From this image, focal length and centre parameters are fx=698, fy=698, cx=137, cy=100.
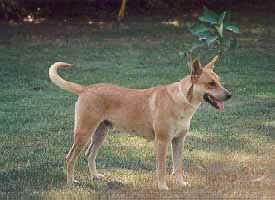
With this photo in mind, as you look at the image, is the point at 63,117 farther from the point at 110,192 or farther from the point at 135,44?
the point at 135,44

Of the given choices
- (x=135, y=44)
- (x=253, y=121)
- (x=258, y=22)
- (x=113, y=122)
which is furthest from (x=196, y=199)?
(x=258, y=22)

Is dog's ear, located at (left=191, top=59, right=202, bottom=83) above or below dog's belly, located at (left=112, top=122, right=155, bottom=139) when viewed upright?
above

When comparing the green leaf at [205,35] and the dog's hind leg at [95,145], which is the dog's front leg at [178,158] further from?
the green leaf at [205,35]

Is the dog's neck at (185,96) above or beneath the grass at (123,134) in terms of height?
above

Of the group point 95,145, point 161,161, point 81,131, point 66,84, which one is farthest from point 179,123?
point 66,84

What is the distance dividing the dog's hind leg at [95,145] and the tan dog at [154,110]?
0.04 ft

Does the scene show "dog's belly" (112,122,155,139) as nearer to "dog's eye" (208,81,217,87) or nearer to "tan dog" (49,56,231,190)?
"tan dog" (49,56,231,190)

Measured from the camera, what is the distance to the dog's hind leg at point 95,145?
7.52 m

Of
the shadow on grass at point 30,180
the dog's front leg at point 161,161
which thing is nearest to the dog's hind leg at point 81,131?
the shadow on grass at point 30,180

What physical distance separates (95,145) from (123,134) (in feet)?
6.86

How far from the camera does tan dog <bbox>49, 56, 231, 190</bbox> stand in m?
6.90

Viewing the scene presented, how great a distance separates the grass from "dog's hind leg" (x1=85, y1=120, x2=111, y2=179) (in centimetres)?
12

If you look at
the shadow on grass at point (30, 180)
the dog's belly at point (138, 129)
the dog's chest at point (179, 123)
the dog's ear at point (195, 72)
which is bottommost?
the shadow on grass at point (30, 180)

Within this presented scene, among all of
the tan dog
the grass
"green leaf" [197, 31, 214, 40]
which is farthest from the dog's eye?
the grass
